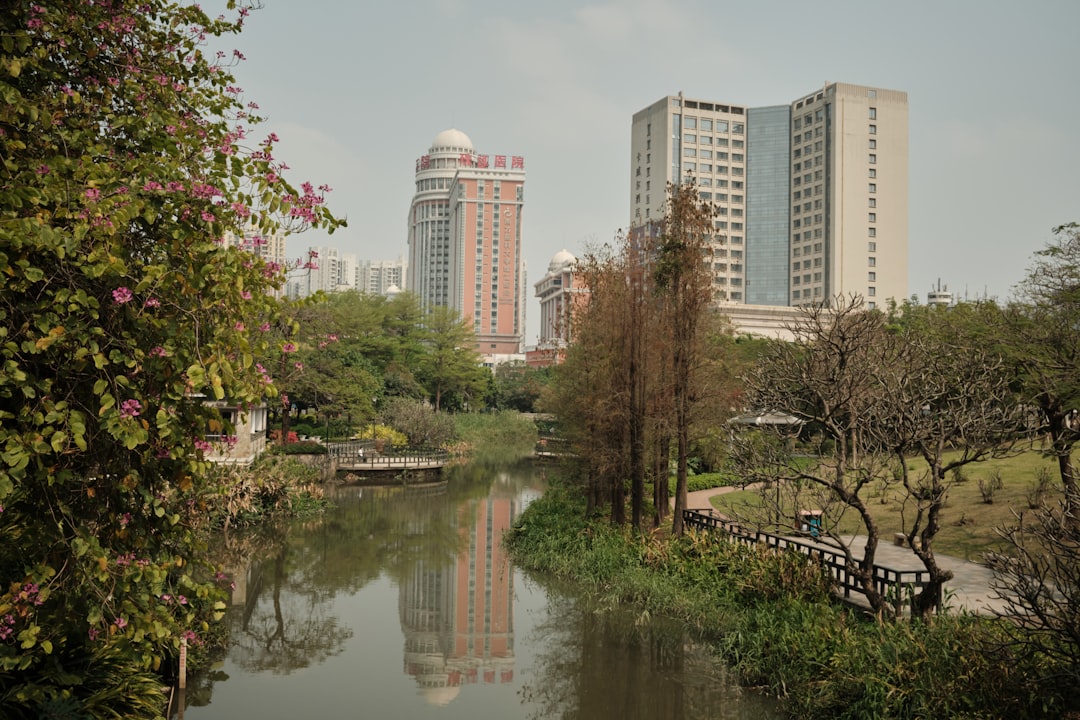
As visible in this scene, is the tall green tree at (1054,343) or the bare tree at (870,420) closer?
the bare tree at (870,420)

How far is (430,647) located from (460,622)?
150 centimetres

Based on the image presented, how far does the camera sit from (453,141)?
409ft

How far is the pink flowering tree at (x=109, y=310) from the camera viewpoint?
4.66 m

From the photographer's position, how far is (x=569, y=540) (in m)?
18.9

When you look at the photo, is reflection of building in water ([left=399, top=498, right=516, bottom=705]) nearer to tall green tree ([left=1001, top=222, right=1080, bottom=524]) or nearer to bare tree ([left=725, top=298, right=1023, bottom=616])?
bare tree ([left=725, top=298, right=1023, bottom=616])

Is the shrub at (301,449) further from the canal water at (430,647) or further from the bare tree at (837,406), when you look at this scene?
the bare tree at (837,406)

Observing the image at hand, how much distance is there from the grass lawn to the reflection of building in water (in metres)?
4.98

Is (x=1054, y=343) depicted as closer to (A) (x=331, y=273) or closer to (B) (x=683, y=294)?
(B) (x=683, y=294)

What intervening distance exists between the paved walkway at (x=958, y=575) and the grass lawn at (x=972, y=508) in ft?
1.61

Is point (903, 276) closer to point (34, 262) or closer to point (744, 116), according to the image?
point (744, 116)

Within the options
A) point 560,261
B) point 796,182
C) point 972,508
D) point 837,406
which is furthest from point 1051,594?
point 560,261

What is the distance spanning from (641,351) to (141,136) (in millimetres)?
13874

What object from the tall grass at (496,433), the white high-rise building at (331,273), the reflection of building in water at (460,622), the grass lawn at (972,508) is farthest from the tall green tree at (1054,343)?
the white high-rise building at (331,273)

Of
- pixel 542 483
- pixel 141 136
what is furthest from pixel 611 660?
pixel 542 483
